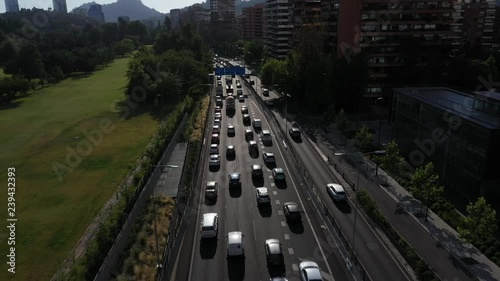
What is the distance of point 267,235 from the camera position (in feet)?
100

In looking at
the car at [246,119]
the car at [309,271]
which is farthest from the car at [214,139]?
the car at [309,271]

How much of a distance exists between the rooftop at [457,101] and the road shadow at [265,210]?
2124 cm

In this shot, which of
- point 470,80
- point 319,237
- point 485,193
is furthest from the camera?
point 470,80

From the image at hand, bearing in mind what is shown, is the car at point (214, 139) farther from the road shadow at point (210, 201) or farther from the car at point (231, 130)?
the road shadow at point (210, 201)

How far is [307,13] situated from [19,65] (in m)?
89.5

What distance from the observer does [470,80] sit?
79.6 meters

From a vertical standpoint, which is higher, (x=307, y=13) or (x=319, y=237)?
(x=307, y=13)

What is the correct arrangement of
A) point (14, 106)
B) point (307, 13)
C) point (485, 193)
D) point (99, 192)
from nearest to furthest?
point (485, 193) → point (99, 192) → point (14, 106) → point (307, 13)

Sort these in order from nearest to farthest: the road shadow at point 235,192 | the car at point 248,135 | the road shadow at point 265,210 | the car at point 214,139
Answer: the road shadow at point 265,210 → the road shadow at point 235,192 → the car at point 214,139 → the car at point 248,135

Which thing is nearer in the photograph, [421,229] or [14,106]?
[421,229]

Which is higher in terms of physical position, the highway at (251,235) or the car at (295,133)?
the car at (295,133)

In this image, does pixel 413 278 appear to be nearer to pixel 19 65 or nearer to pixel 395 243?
pixel 395 243

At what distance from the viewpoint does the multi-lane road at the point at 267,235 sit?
25.9m

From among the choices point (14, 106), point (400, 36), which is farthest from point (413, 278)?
point (14, 106)
